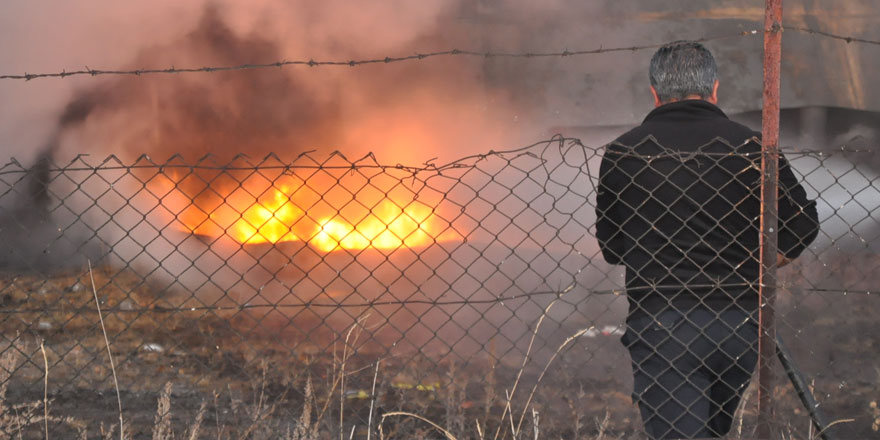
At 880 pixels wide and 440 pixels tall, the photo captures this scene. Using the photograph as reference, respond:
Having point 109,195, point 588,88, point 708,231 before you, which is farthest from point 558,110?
point 708,231

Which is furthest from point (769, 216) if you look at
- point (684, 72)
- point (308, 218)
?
point (308, 218)

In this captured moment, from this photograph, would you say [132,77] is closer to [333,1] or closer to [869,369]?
[333,1]

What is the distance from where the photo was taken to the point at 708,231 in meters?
3.06

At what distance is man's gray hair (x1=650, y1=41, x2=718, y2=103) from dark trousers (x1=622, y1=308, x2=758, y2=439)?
0.73 m

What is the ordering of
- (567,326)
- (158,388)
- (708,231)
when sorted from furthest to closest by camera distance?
(567,326) → (158,388) → (708,231)

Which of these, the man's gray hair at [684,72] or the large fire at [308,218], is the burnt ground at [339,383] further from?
the man's gray hair at [684,72]

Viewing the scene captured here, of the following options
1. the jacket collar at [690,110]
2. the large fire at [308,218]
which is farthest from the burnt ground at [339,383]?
the jacket collar at [690,110]

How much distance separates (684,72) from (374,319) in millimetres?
4260

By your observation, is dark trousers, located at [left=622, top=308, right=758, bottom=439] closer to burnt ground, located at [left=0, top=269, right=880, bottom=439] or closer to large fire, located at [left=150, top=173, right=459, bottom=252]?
burnt ground, located at [left=0, top=269, right=880, bottom=439]

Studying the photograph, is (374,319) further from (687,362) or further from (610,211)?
(687,362)

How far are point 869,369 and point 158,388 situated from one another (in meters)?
4.27

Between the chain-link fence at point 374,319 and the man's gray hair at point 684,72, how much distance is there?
258 mm

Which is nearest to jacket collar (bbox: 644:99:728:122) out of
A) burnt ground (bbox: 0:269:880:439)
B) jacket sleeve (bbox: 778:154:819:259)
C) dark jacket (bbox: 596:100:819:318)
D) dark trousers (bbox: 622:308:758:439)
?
dark jacket (bbox: 596:100:819:318)

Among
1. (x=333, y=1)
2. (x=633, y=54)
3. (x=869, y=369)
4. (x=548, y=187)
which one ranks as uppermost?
(x=333, y=1)
